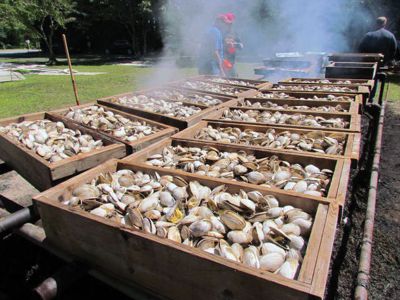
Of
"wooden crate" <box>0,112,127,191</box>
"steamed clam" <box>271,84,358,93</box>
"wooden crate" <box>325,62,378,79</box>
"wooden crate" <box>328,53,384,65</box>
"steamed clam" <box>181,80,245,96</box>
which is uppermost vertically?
"wooden crate" <box>328,53,384,65</box>

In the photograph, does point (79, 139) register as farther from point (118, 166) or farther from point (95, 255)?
point (95, 255)

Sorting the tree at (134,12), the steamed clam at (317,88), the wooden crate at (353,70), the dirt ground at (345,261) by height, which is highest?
the tree at (134,12)

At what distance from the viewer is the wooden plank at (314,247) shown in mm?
1142

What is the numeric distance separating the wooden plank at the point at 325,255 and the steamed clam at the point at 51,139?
1.87 meters

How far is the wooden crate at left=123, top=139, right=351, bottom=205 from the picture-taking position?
170 cm

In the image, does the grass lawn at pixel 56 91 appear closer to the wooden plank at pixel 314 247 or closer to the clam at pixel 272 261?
the wooden plank at pixel 314 247

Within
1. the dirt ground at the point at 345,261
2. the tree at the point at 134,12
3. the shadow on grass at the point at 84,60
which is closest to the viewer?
the dirt ground at the point at 345,261

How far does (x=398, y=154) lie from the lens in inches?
191

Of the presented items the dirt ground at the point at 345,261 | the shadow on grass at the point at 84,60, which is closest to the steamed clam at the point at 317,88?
the dirt ground at the point at 345,261

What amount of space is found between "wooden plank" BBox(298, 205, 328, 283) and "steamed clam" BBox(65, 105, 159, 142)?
1.73 metres

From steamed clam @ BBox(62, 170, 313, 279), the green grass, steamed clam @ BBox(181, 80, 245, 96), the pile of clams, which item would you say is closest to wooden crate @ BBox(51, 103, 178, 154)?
the pile of clams

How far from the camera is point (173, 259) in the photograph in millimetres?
1301

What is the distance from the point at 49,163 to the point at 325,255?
72.6 inches

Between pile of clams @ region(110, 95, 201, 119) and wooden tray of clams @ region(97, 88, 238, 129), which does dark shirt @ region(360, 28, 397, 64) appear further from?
pile of clams @ region(110, 95, 201, 119)
